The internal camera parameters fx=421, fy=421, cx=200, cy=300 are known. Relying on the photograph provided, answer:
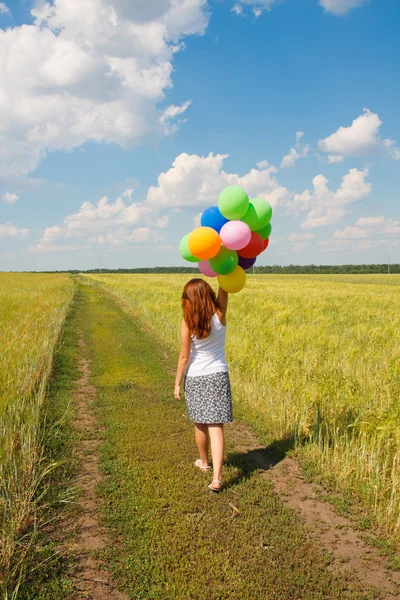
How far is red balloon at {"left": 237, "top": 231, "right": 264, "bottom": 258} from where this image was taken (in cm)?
425

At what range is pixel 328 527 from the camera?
141 inches

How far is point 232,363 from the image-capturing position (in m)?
8.14

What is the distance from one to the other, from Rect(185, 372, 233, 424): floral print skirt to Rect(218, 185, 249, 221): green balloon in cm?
161

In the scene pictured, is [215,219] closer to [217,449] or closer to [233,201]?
[233,201]

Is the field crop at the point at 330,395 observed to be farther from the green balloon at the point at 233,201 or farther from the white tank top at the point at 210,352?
the green balloon at the point at 233,201

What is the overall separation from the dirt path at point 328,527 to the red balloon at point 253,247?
2.35m

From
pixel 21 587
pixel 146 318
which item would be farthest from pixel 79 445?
pixel 146 318

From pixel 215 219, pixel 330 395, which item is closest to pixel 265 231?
pixel 215 219

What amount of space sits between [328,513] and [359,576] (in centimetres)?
79

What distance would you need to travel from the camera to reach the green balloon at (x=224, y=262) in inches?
161

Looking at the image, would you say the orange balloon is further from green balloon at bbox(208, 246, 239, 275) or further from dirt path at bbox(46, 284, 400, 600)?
dirt path at bbox(46, 284, 400, 600)

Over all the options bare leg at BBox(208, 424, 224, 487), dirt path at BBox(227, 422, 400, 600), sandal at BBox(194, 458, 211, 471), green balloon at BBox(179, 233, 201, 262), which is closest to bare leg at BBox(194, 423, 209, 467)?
sandal at BBox(194, 458, 211, 471)

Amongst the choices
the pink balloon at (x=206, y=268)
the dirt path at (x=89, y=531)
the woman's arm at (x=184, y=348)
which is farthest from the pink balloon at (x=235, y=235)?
the dirt path at (x=89, y=531)

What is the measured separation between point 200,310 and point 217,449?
4.55ft
